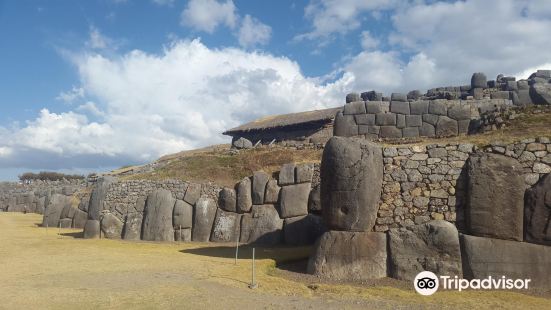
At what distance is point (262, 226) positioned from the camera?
17078mm

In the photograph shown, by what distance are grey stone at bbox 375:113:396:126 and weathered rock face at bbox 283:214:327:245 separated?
14.9 ft

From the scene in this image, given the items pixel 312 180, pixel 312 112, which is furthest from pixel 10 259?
pixel 312 112

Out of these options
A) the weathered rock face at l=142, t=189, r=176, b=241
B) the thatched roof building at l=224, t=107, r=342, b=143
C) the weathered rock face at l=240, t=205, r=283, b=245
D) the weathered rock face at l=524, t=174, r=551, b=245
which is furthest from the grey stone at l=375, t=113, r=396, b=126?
the thatched roof building at l=224, t=107, r=342, b=143

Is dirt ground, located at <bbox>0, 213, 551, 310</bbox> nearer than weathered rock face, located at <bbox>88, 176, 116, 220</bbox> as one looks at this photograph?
Yes

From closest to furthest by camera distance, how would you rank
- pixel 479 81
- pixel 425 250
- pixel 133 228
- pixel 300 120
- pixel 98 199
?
pixel 425 250 < pixel 133 228 < pixel 98 199 < pixel 479 81 < pixel 300 120

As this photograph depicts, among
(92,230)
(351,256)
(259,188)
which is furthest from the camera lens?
(92,230)

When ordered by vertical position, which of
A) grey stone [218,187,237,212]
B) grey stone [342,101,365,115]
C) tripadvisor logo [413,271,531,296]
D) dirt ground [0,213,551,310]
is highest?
grey stone [342,101,365,115]

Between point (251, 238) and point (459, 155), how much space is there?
9423 millimetres

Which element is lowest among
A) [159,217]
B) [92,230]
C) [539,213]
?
[92,230]

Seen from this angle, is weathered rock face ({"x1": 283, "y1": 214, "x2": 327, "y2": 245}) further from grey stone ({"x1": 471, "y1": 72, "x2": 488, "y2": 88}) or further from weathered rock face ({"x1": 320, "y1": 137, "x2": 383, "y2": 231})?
grey stone ({"x1": 471, "y1": 72, "x2": 488, "y2": 88})

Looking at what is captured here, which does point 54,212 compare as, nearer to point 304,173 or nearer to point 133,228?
point 133,228

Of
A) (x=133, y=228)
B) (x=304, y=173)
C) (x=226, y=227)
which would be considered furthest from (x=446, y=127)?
(x=133, y=228)

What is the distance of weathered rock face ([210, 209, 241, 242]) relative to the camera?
57.9 feet

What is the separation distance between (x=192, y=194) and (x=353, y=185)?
35.1ft
